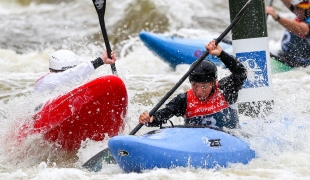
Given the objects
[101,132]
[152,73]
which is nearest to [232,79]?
[101,132]

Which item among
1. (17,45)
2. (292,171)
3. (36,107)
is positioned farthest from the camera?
(17,45)

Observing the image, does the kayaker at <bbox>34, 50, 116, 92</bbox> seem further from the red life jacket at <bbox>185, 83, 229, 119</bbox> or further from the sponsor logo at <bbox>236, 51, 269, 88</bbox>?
the sponsor logo at <bbox>236, 51, 269, 88</bbox>

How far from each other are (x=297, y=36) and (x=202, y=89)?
4326mm

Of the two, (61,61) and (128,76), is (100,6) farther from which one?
(128,76)

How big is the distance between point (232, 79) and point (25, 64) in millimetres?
6687

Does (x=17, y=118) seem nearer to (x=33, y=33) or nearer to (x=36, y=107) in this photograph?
(x=36, y=107)

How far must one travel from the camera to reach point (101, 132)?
6.78 metres

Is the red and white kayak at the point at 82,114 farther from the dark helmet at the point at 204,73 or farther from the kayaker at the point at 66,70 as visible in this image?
the dark helmet at the point at 204,73

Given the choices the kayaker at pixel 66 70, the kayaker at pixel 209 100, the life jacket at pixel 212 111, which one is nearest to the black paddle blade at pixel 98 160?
the kayaker at pixel 209 100

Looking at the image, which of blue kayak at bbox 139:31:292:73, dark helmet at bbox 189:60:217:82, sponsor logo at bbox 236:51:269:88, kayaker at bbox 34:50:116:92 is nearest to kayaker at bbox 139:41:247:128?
dark helmet at bbox 189:60:217:82

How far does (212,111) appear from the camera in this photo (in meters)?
6.05

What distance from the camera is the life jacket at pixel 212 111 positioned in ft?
19.8

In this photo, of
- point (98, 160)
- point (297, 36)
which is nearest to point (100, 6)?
point (98, 160)

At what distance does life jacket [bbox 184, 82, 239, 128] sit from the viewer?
6.05m
